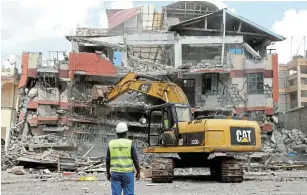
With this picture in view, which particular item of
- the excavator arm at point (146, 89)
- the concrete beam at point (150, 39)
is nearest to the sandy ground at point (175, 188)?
the excavator arm at point (146, 89)

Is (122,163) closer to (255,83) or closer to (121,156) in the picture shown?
(121,156)

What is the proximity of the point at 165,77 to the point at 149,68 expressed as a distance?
1264mm

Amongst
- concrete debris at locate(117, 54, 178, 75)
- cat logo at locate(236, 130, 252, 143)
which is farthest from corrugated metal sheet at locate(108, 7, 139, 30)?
cat logo at locate(236, 130, 252, 143)

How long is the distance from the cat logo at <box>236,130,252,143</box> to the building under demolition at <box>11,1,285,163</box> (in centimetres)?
1448

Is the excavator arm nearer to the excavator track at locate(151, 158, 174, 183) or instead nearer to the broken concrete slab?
the excavator track at locate(151, 158, 174, 183)

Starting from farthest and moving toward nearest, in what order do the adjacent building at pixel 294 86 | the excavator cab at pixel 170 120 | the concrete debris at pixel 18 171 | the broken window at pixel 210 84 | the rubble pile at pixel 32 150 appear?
the adjacent building at pixel 294 86 → the broken window at pixel 210 84 → the rubble pile at pixel 32 150 → the concrete debris at pixel 18 171 → the excavator cab at pixel 170 120

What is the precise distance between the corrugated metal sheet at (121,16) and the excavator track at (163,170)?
24.7 meters

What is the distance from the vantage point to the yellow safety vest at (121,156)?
283 inches

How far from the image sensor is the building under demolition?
2833 centimetres

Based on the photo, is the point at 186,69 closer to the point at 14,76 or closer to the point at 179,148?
the point at 14,76

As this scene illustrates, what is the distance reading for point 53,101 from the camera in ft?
93.6

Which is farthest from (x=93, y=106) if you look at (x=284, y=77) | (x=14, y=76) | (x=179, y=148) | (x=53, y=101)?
(x=284, y=77)

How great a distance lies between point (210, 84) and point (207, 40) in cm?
318

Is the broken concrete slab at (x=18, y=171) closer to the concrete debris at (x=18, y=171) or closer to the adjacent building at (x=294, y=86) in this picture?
the concrete debris at (x=18, y=171)
